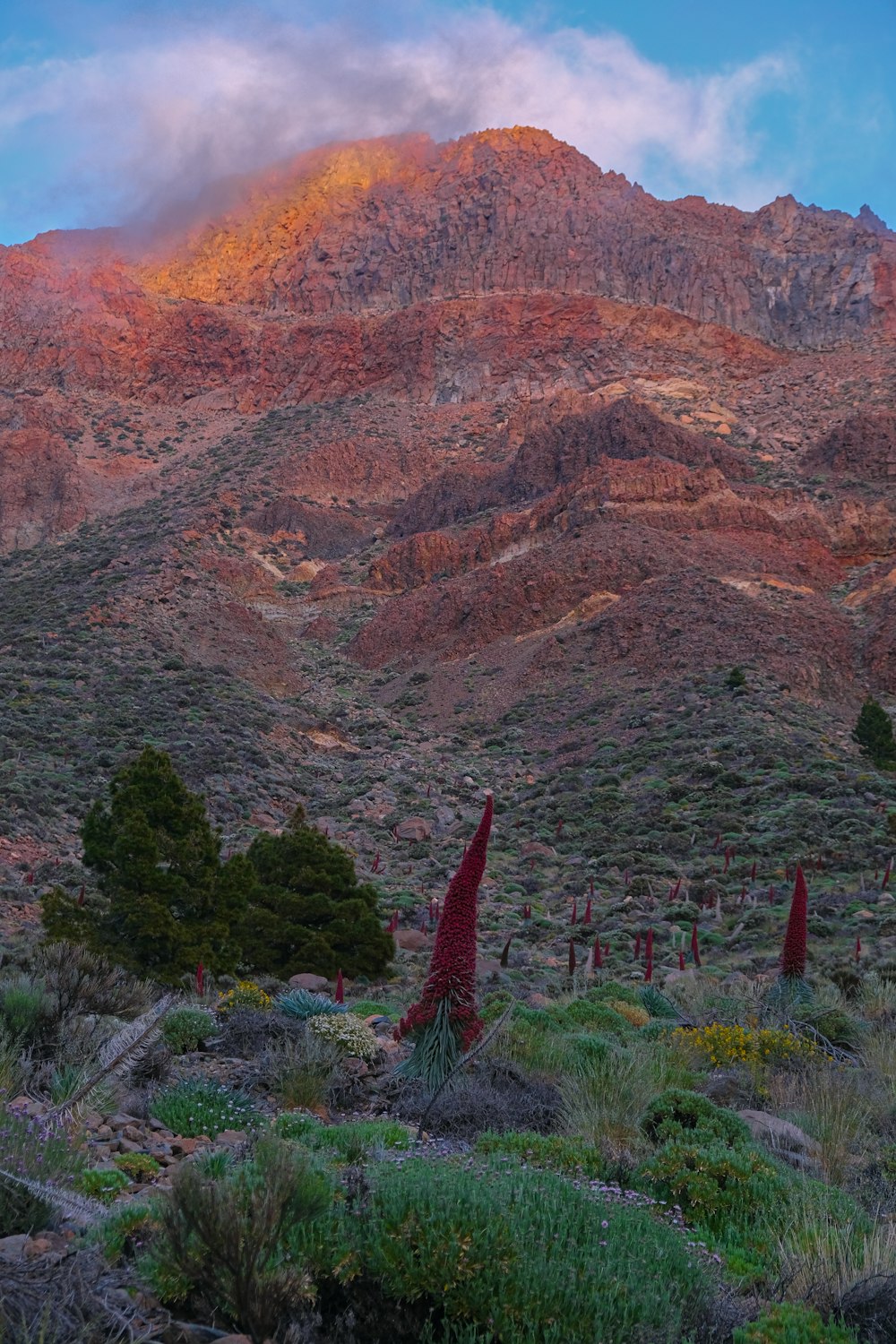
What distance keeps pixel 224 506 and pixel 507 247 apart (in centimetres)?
4868

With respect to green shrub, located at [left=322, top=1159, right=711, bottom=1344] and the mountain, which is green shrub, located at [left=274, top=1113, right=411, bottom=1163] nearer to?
green shrub, located at [left=322, top=1159, right=711, bottom=1344]

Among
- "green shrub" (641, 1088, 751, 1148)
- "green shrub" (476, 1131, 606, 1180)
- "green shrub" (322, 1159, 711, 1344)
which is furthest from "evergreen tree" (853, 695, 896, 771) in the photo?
"green shrub" (322, 1159, 711, 1344)

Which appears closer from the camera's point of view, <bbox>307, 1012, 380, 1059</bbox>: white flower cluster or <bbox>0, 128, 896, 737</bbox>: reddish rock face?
<bbox>307, 1012, 380, 1059</bbox>: white flower cluster

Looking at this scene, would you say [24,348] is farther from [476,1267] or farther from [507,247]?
[476,1267]

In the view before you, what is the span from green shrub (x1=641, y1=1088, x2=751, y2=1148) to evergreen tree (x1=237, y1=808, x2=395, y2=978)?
30.5 ft

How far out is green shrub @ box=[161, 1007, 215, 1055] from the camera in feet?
28.1

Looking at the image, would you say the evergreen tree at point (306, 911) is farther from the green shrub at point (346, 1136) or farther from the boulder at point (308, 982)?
the green shrub at point (346, 1136)

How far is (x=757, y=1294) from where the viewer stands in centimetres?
470

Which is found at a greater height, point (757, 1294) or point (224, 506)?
point (224, 506)

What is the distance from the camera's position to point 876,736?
110 ft

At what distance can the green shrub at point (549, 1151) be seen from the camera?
5.73m

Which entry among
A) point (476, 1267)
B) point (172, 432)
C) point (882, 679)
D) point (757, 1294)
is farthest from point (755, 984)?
point (172, 432)

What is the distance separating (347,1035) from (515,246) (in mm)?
102894

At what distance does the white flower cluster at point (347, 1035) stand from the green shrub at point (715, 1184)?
295cm
